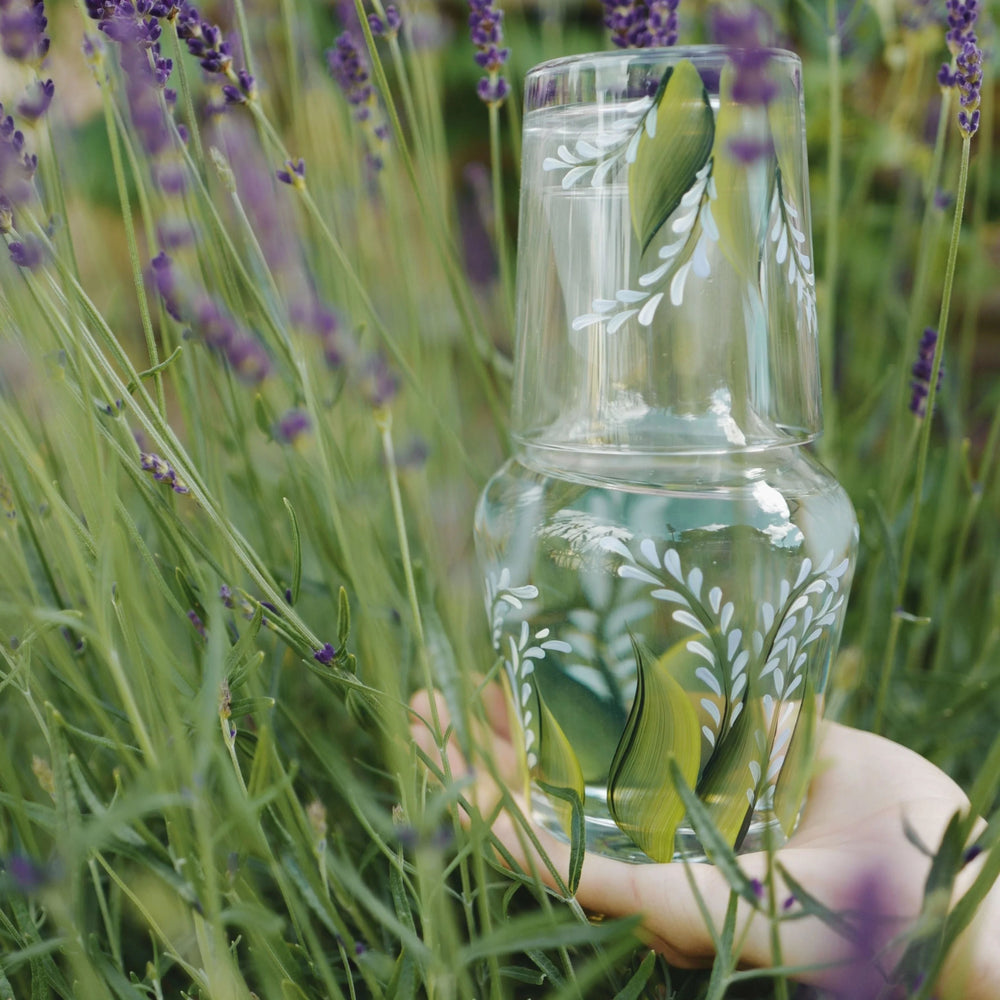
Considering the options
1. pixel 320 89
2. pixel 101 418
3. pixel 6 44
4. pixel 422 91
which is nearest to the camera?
pixel 6 44

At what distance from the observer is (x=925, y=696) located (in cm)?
59

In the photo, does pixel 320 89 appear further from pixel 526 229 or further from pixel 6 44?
pixel 6 44

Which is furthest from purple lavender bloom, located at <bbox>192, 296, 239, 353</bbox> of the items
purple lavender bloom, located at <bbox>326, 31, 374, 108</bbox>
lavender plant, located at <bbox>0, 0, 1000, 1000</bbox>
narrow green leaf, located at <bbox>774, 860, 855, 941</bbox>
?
purple lavender bloom, located at <bbox>326, 31, 374, 108</bbox>

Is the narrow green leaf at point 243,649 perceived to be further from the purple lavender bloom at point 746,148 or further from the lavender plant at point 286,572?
the purple lavender bloom at point 746,148

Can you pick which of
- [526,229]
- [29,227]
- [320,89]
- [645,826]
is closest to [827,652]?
[645,826]

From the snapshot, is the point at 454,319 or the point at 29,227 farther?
the point at 454,319

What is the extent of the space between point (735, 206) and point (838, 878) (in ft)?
0.88

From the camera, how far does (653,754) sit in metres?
0.42

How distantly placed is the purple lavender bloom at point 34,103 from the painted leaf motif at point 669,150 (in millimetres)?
225

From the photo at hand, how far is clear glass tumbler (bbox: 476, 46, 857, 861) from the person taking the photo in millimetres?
402

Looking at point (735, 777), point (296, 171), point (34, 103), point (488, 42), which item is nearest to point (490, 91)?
point (488, 42)

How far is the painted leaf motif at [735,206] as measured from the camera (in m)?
0.39

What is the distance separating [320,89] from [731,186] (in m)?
0.47

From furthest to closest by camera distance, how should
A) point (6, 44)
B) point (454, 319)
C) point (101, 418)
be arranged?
point (454, 319) → point (101, 418) → point (6, 44)
